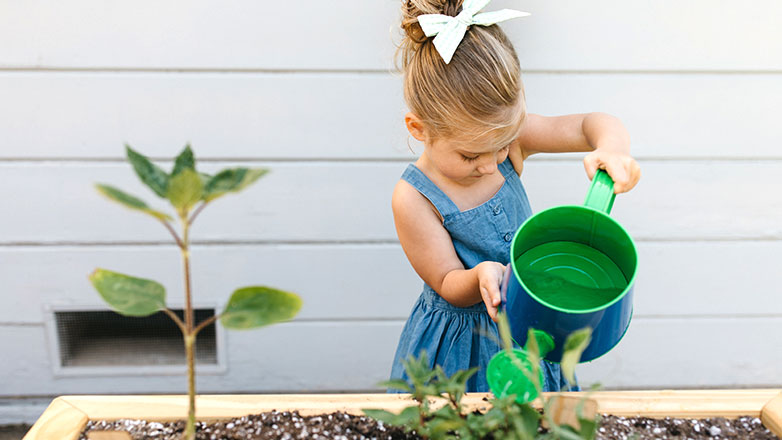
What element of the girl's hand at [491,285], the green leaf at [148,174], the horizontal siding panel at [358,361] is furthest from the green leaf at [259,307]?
the horizontal siding panel at [358,361]

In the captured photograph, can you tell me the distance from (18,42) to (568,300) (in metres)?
1.49

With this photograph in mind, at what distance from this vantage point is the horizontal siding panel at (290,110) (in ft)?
5.39

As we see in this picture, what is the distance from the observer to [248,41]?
63.8 inches

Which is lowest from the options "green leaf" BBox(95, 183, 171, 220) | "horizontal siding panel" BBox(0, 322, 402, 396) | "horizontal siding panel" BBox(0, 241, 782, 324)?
"horizontal siding panel" BBox(0, 322, 402, 396)

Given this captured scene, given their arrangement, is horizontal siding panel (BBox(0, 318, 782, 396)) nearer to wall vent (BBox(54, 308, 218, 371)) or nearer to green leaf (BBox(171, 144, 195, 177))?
wall vent (BBox(54, 308, 218, 371))

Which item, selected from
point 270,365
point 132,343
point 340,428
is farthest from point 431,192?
point 132,343

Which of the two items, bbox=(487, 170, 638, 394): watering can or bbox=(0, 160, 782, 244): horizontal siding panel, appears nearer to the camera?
bbox=(487, 170, 638, 394): watering can

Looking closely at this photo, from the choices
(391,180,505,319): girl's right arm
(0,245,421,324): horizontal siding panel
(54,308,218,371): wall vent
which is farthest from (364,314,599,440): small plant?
(54,308,218,371): wall vent

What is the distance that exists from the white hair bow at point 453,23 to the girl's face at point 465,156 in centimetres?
14

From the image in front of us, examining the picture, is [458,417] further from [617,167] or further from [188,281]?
[617,167]

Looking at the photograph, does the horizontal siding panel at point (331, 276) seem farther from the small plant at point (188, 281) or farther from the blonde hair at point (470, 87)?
the small plant at point (188, 281)

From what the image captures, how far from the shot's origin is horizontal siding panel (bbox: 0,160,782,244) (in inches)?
67.3

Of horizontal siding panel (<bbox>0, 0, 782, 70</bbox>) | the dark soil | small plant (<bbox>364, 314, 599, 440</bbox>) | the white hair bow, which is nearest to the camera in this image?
small plant (<bbox>364, 314, 599, 440</bbox>)

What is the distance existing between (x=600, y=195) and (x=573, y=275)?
167 millimetres
